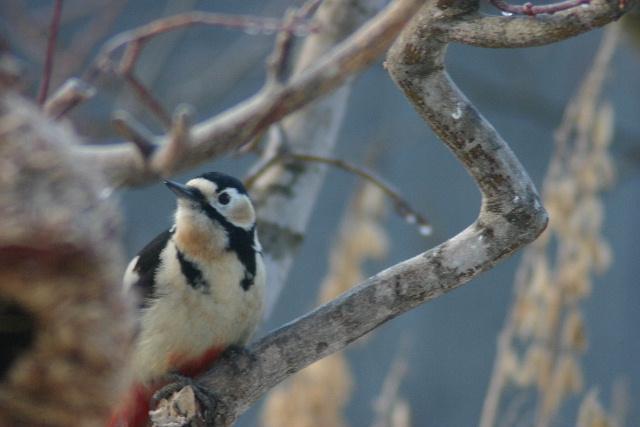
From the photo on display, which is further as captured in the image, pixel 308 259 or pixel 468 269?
pixel 308 259

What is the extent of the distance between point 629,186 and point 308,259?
75.8 inches

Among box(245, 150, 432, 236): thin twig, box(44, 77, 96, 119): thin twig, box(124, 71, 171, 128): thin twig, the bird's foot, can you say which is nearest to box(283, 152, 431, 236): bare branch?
box(245, 150, 432, 236): thin twig

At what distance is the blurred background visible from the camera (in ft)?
12.2

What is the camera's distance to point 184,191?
1.30 metres

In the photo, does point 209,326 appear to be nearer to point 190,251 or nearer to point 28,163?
point 190,251

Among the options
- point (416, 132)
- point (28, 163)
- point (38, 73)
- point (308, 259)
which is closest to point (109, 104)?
point (38, 73)

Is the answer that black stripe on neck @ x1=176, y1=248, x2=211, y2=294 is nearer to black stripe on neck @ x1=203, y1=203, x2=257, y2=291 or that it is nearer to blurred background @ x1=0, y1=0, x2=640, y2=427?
black stripe on neck @ x1=203, y1=203, x2=257, y2=291

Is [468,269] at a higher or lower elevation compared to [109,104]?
lower

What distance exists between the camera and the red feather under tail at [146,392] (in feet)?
4.04

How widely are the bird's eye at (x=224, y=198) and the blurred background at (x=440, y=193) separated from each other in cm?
219

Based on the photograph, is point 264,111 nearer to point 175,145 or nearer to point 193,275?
point 175,145

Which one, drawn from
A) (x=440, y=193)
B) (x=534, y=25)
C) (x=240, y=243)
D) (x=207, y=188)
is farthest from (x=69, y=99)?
(x=440, y=193)

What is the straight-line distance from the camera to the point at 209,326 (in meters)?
1.21

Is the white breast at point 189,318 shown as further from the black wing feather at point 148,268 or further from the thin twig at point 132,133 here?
the thin twig at point 132,133
